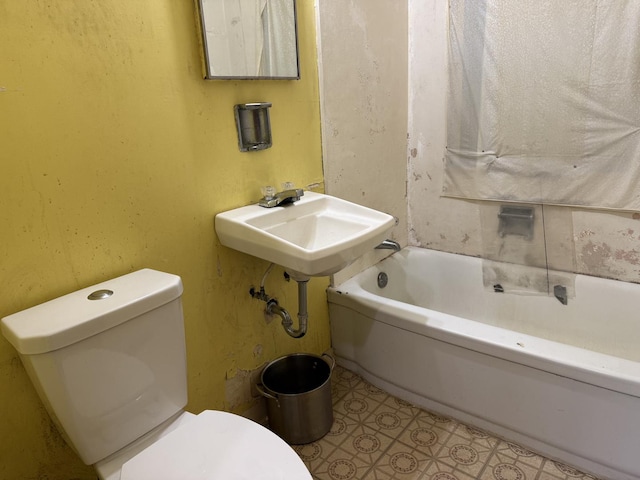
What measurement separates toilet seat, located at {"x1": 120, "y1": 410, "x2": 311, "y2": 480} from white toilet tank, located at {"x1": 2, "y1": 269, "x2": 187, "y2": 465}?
3.8 inches

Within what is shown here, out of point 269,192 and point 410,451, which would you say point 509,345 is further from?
point 269,192

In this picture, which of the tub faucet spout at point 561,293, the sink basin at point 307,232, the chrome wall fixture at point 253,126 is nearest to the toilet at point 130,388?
the sink basin at point 307,232

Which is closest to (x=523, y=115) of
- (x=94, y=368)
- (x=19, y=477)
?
(x=94, y=368)

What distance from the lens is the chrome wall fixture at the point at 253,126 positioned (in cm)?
136

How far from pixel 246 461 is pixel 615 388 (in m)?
1.08

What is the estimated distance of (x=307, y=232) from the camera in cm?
150

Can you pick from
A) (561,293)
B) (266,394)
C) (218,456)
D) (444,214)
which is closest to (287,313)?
(266,394)

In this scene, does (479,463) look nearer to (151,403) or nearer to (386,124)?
(151,403)

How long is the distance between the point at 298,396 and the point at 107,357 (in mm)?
762

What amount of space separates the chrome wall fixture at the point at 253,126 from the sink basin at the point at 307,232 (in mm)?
217

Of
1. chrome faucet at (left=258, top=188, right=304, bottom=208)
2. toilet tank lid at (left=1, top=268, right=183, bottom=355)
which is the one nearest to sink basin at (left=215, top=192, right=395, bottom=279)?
chrome faucet at (left=258, top=188, right=304, bottom=208)

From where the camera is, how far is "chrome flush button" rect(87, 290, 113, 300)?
3.19 feet

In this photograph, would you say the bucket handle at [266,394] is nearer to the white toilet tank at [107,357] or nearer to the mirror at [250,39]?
the white toilet tank at [107,357]

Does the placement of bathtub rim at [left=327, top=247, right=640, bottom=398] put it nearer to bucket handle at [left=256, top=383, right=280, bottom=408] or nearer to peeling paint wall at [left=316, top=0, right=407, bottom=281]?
peeling paint wall at [left=316, top=0, right=407, bottom=281]
